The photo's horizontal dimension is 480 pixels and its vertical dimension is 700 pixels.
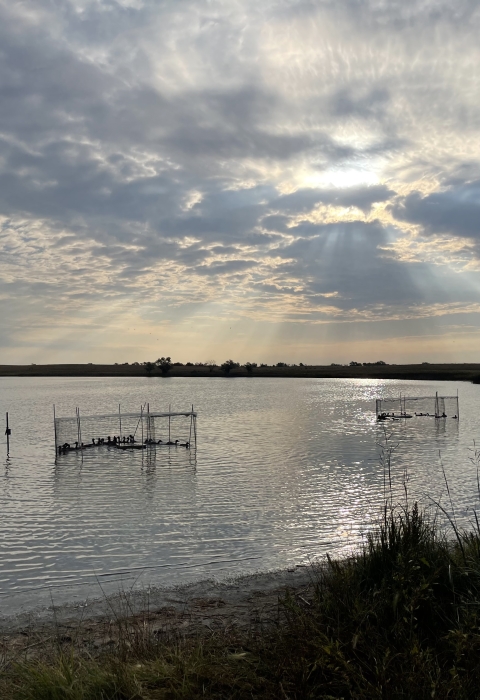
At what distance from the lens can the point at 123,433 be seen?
4472 centimetres

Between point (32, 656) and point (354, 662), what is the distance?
181 inches

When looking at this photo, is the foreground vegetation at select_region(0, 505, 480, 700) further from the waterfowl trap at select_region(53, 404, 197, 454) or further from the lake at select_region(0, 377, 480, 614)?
the waterfowl trap at select_region(53, 404, 197, 454)

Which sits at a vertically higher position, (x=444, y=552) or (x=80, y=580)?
(x=444, y=552)

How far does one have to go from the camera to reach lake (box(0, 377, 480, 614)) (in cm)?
1278

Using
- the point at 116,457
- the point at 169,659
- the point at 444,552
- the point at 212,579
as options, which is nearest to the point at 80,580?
the point at 212,579

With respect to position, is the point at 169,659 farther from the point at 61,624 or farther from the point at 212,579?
the point at 212,579

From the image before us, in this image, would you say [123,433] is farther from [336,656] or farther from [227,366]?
[227,366]

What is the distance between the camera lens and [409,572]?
6316 mm

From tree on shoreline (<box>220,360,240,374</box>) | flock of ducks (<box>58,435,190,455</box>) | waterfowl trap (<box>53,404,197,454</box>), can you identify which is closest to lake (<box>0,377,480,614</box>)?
flock of ducks (<box>58,435,190,455</box>)

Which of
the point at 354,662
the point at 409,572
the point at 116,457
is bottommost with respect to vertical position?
the point at 116,457

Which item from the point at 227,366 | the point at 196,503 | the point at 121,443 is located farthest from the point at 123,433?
the point at 227,366

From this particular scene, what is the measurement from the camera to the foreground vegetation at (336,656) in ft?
16.3

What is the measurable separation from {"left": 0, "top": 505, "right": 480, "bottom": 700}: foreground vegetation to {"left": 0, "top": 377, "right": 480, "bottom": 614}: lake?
18.8 feet

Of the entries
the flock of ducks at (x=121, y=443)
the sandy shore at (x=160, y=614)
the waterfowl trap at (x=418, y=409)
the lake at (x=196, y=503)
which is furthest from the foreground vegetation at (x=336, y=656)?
the waterfowl trap at (x=418, y=409)
